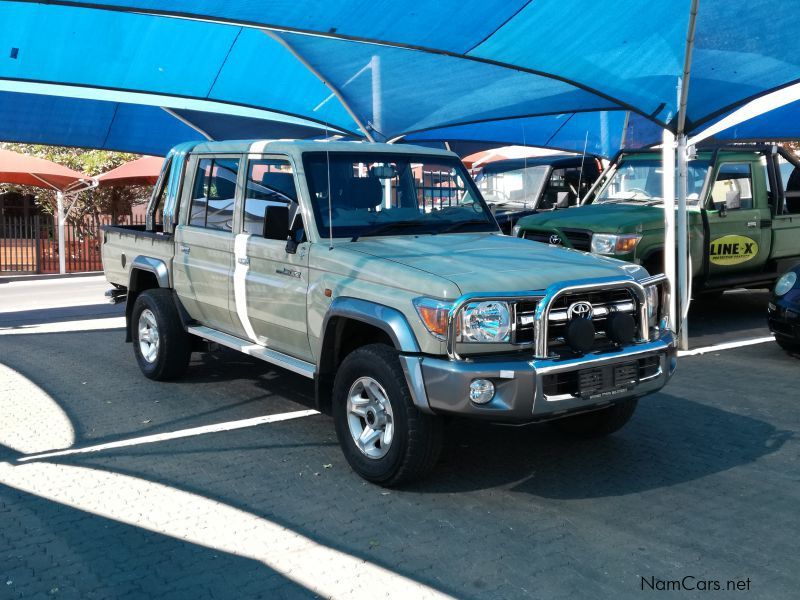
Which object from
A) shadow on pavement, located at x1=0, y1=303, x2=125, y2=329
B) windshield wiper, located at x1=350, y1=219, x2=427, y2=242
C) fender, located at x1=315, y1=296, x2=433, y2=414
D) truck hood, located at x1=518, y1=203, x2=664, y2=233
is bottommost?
shadow on pavement, located at x1=0, y1=303, x2=125, y2=329

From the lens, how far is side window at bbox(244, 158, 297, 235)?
609 cm

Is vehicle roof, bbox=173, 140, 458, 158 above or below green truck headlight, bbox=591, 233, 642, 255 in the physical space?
above

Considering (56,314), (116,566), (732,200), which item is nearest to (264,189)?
(116,566)

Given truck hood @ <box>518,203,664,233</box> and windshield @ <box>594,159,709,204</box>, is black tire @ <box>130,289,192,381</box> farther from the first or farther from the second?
windshield @ <box>594,159,709,204</box>

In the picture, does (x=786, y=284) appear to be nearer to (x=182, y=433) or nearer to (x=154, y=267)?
(x=182, y=433)

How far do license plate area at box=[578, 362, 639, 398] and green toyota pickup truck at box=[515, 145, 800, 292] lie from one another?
15.4ft

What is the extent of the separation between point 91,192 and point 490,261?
24243 mm

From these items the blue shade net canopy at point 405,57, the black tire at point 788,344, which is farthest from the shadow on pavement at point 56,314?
the black tire at point 788,344

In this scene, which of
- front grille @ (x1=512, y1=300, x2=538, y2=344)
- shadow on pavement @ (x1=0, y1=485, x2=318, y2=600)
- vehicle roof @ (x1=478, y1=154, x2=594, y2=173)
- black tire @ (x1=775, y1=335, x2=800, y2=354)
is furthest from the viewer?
vehicle roof @ (x1=478, y1=154, x2=594, y2=173)

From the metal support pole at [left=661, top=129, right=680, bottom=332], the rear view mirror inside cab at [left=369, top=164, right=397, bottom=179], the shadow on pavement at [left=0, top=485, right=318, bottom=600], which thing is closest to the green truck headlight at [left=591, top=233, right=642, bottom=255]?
the metal support pole at [left=661, top=129, right=680, bottom=332]

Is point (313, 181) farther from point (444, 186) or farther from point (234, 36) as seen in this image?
point (234, 36)

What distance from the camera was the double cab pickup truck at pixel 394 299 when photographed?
15.4 ft

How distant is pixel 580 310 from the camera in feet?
16.4

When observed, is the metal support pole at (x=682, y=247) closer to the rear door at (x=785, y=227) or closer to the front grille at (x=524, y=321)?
the rear door at (x=785, y=227)
